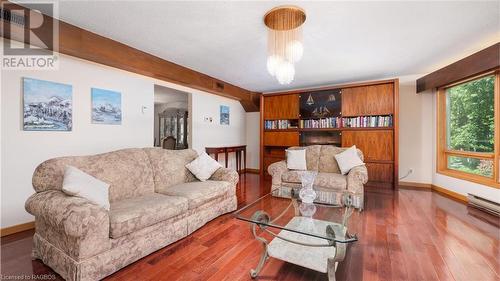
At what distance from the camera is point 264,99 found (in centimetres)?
550

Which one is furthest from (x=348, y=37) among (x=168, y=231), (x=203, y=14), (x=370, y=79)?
(x=168, y=231)

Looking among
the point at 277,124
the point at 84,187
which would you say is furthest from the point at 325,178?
the point at 84,187

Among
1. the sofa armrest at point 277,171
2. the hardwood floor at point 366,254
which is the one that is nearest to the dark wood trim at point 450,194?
the hardwood floor at point 366,254

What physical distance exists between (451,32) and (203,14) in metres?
2.95

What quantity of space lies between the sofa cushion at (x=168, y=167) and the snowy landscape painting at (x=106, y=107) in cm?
100

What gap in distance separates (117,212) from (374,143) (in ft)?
14.7

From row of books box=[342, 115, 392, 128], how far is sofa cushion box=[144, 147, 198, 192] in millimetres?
3425

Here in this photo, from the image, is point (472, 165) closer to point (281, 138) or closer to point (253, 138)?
point (281, 138)

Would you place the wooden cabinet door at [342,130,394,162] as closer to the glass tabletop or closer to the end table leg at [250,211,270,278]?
the glass tabletop

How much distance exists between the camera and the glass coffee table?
1.43 meters

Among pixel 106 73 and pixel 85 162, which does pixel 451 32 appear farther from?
pixel 106 73

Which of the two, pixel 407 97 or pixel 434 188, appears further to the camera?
pixel 407 97

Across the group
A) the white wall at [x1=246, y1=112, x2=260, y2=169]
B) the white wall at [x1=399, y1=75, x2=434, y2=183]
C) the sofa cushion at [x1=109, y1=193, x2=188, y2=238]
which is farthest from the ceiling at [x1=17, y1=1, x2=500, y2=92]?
the white wall at [x1=246, y1=112, x2=260, y2=169]

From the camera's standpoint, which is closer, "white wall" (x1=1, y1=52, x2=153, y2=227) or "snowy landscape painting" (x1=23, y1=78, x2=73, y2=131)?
"white wall" (x1=1, y1=52, x2=153, y2=227)
